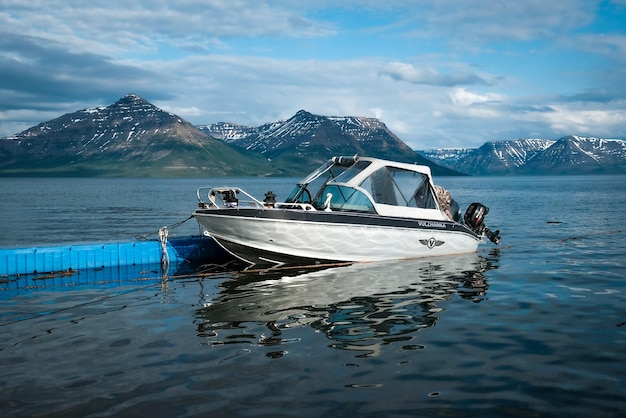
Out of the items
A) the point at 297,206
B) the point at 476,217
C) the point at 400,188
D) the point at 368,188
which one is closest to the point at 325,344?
the point at 297,206

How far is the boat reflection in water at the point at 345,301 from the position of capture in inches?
465

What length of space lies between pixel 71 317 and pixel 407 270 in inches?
432

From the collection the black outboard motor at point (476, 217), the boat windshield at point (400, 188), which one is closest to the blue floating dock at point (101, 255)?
the boat windshield at point (400, 188)

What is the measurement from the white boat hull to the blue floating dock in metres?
3.46

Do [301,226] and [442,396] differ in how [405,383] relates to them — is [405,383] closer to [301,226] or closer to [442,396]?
[442,396]

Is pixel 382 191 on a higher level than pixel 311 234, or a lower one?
higher

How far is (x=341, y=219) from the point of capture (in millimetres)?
18828

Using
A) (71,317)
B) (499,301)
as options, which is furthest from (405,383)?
(71,317)

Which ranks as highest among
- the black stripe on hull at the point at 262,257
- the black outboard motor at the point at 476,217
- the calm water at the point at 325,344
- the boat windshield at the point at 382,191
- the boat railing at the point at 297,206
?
the boat windshield at the point at 382,191

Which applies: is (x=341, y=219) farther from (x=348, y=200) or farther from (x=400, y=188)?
(x=400, y=188)

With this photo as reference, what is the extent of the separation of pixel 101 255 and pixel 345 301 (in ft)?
34.2

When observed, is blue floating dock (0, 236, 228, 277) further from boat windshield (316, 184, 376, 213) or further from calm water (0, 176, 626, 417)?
boat windshield (316, 184, 376, 213)

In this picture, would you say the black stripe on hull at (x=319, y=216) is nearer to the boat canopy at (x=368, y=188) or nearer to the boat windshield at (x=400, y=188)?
the boat canopy at (x=368, y=188)

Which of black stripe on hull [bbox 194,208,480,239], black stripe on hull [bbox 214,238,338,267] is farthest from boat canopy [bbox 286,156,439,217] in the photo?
black stripe on hull [bbox 214,238,338,267]
